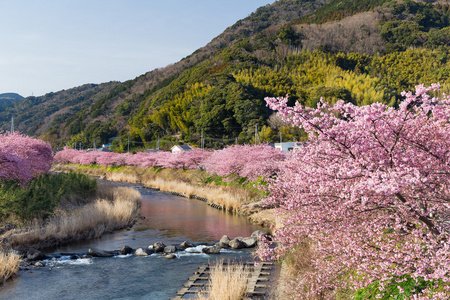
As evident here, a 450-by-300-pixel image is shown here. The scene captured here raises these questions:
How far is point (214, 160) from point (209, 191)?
4807 millimetres

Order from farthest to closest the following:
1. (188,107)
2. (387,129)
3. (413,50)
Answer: (413,50) < (188,107) < (387,129)

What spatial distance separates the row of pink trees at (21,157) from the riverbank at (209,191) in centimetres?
321

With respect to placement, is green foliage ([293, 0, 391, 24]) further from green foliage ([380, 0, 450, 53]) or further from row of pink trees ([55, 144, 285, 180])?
row of pink trees ([55, 144, 285, 180])

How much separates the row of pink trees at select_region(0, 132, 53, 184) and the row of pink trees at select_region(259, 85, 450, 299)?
18.4 metres

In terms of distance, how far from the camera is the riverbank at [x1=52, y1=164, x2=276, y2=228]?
80.7 feet

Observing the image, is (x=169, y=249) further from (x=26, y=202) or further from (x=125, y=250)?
(x=26, y=202)

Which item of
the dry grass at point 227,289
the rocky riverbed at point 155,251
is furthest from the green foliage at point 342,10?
the dry grass at point 227,289

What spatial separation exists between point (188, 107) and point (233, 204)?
A: 206 feet

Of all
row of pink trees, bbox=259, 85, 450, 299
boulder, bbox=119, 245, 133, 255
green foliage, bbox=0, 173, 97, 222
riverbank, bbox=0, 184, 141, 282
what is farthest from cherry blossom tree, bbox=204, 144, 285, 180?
row of pink trees, bbox=259, 85, 450, 299

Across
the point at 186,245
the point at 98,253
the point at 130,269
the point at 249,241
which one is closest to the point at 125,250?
the point at 98,253

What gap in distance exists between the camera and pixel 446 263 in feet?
15.1

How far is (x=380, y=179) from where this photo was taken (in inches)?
197

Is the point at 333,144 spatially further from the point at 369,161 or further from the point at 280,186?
the point at 280,186

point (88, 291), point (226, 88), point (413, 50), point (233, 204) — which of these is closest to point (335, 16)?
point (413, 50)
